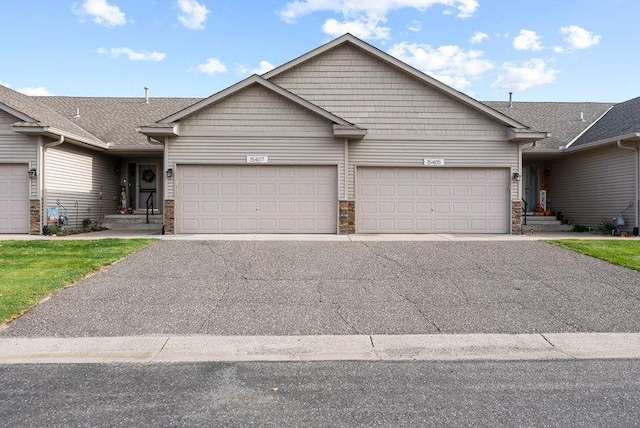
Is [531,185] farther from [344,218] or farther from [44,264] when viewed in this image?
[44,264]

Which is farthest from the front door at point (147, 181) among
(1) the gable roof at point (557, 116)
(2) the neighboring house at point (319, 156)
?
(1) the gable roof at point (557, 116)

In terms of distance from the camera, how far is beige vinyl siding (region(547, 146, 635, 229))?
16.0 metres

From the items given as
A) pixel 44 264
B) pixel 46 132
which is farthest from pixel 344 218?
pixel 46 132

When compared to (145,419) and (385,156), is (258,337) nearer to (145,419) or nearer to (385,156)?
(145,419)

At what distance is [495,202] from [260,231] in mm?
7835

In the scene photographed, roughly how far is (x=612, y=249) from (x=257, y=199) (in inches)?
387

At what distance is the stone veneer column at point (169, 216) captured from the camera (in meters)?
14.5

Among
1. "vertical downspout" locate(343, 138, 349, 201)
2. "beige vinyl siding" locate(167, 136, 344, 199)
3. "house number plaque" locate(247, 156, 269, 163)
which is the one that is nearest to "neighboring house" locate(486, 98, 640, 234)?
"vertical downspout" locate(343, 138, 349, 201)

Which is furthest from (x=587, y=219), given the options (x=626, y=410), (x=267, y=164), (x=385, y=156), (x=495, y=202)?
(x=626, y=410)

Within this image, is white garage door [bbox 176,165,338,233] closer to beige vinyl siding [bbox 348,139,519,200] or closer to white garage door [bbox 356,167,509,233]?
white garage door [bbox 356,167,509,233]

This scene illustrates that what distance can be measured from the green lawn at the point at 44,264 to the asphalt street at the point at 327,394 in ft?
9.26

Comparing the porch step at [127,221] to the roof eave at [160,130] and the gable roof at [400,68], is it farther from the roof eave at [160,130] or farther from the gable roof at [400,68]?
the gable roof at [400,68]

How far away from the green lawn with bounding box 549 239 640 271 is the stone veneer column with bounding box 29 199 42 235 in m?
15.4

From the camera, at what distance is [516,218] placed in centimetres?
1545
